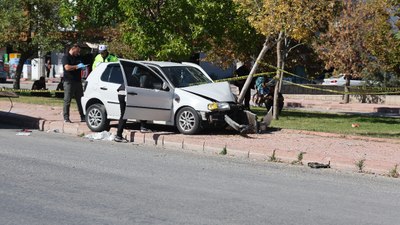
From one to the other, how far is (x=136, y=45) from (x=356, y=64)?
46.7 feet

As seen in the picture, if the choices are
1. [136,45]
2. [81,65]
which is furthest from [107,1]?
[81,65]

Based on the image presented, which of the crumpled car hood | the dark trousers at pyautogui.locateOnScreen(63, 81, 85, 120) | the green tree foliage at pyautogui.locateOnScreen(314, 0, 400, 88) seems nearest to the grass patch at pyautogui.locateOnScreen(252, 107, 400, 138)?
the crumpled car hood

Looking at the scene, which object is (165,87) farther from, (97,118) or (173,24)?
(173,24)

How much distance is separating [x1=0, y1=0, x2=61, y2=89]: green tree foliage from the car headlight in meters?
13.8

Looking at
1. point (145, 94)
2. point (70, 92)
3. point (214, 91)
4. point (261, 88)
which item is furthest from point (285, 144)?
point (261, 88)

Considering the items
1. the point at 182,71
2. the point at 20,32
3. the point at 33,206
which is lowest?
the point at 33,206

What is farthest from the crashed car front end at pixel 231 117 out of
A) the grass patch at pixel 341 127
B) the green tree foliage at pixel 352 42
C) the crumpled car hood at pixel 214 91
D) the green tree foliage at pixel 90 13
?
the green tree foliage at pixel 352 42

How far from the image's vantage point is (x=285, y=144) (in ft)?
40.3

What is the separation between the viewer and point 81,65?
14.2 metres

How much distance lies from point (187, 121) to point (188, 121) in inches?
0.9

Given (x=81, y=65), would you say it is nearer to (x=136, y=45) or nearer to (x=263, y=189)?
(x=136, y=45)

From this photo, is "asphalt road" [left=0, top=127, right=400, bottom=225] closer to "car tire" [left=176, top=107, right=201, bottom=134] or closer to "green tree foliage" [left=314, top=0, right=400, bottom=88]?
"car tire" [left=176, top=107, right=201, bottom=134]

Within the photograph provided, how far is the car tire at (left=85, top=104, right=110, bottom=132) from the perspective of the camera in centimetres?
1357

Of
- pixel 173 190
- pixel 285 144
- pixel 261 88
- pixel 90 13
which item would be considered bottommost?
pixel 173 190
